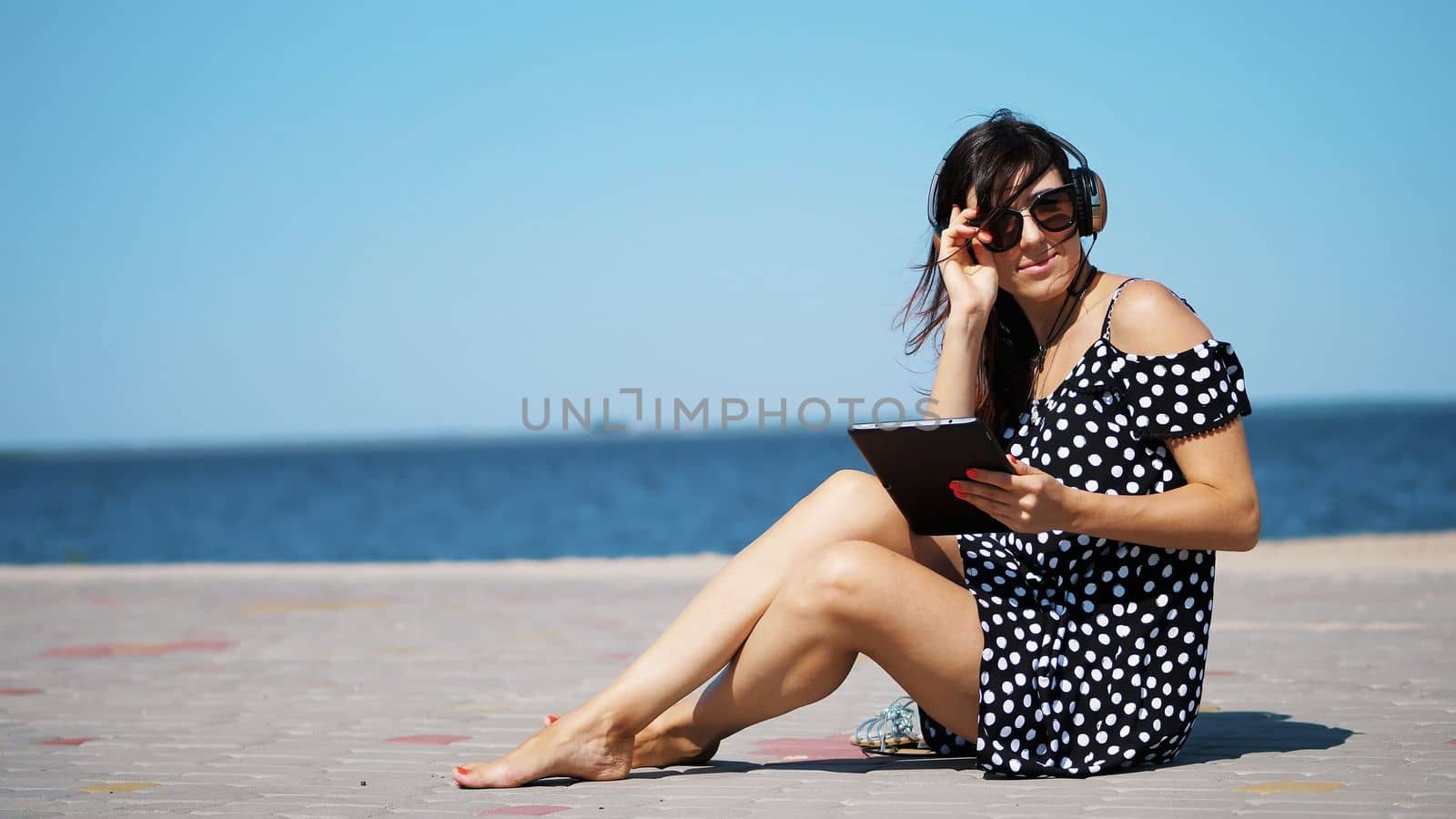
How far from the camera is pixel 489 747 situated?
12.0 ft

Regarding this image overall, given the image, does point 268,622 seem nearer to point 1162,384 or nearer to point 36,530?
point 1162,384

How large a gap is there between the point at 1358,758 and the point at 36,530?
41454 millimetres

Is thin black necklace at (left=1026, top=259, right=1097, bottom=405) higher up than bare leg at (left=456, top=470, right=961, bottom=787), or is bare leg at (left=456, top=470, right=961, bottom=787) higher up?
thin black necklace at (left=1026, top=259, right=1097, bottom=405)

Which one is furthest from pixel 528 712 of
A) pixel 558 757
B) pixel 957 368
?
pixel 957 368

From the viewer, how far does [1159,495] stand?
262 centimetres

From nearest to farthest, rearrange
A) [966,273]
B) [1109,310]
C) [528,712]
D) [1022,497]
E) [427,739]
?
1. [1022,497]
2. [1109,310]
3. [966,273]
4. [427,739]
5. [528,712]

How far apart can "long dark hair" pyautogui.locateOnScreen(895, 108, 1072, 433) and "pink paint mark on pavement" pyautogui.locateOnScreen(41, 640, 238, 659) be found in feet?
13.4

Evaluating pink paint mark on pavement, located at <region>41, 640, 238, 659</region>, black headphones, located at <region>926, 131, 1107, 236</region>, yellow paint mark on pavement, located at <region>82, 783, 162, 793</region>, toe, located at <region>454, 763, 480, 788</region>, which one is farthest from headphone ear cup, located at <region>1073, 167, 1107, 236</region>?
pink paint mark on pavement, located at <region>41, 640, 238, 659</region>

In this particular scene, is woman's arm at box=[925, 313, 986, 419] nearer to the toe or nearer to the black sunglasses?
the black sunglasses

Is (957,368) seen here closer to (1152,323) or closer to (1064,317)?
(1064,317)

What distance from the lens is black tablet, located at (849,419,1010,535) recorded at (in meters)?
2.49

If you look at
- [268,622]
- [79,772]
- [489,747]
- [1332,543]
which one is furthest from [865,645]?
[1332,543]

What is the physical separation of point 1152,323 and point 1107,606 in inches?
22.8

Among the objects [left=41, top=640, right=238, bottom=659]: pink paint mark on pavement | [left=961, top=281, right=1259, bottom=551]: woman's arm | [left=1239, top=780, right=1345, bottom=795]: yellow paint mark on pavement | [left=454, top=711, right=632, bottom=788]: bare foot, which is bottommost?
[left=41, top=640, right=238, bottom=659]: pink paint mark on pavement
